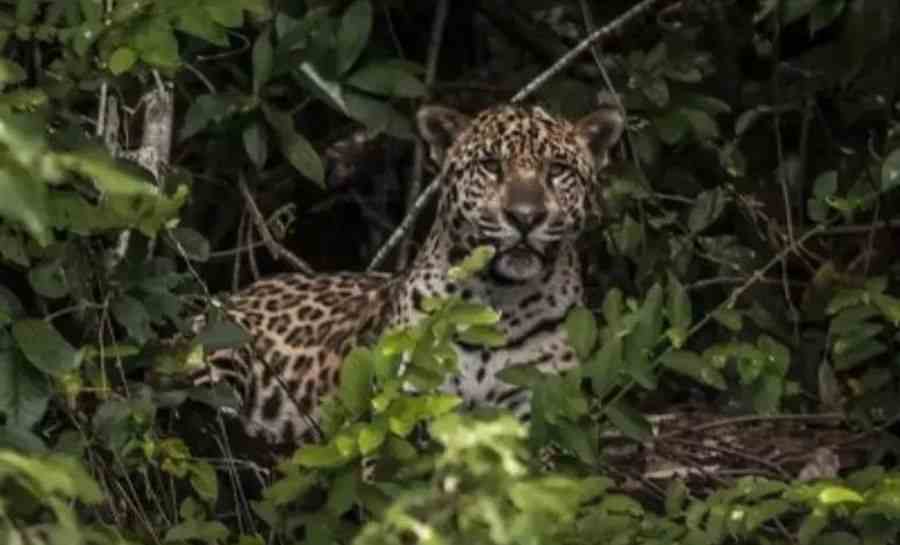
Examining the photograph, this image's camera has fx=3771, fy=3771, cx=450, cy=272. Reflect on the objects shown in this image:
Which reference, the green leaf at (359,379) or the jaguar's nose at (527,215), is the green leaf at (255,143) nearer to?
the jaguar's nose at (527,215)

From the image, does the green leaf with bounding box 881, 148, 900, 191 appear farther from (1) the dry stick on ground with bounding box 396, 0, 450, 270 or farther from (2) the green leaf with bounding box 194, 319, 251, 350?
(1) the dry stick on ground with bounding box 396, 0, 450, 270

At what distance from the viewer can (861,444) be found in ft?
31.2

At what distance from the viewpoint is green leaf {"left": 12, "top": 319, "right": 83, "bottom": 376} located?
7.12 metres

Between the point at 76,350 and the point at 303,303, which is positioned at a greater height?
the point at 76,350

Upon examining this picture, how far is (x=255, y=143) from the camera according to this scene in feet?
29.2

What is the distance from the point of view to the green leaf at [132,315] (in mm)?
7430

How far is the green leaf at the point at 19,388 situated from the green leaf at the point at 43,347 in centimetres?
4

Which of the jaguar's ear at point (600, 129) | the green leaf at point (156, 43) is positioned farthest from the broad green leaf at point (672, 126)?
the green leaf at point (156, 43)

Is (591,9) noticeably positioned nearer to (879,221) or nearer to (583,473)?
(879,221)

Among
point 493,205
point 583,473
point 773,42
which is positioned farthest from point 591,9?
point 583,473

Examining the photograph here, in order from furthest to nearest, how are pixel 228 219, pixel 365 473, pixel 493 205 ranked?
pixel 228 219 < pixel 493 205 < pixel 365 473

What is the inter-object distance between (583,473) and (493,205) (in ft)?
5.24

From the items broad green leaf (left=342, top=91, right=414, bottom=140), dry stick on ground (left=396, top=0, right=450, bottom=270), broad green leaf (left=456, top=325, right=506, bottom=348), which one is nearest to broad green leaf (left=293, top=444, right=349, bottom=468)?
broad green leaf (left=456, top=325, right=506, bottom=348)

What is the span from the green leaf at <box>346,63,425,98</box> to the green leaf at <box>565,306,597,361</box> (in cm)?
135
